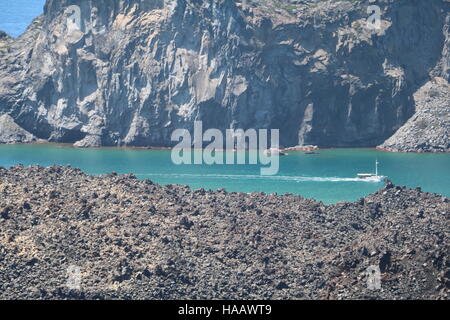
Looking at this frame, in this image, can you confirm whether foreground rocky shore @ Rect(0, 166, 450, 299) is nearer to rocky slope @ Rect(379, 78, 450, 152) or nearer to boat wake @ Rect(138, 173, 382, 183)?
boat wake @ Rect(138, 173, 382, 183)

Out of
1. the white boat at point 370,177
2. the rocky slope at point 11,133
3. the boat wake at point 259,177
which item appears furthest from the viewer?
the rocky slope at point 11,133

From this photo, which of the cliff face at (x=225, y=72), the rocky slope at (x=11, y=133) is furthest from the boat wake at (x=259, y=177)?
the rocky slope at (x=11, y=133)

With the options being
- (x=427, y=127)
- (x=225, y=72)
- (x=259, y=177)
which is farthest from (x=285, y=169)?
(x=427, y=127)

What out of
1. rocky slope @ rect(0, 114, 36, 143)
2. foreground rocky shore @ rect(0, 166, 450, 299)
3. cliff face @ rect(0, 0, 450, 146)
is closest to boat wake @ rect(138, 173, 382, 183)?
foreground rocky shore @ rect(0, 166, 450, 299)

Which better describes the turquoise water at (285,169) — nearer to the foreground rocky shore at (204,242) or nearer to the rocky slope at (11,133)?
the rocky slope at (11,133)

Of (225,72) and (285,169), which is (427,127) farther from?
(285,169)

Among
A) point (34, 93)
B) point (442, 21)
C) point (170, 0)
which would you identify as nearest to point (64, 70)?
point (34, 93)

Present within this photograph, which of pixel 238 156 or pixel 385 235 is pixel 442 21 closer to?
pixel 238 156
